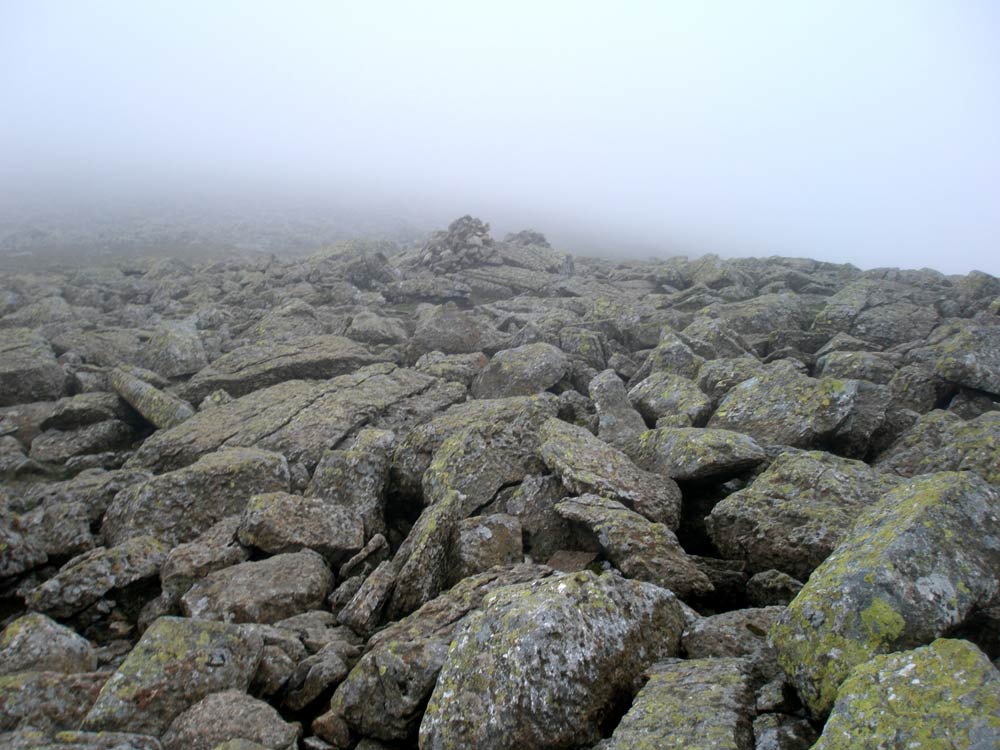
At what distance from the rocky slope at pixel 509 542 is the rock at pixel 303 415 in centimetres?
13

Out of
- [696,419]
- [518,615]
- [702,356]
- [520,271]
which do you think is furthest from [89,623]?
[520,271]

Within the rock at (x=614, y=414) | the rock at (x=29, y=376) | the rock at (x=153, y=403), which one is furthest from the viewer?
the rock at (x=29, y=376)

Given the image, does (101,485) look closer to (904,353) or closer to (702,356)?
(702,356)

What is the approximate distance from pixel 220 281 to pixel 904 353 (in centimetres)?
4950

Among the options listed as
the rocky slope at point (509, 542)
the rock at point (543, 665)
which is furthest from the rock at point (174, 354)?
the rock at point (543, 665)

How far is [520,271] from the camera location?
159 ft

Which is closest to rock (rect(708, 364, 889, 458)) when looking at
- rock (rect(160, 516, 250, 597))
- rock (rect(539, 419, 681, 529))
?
rock (rect(539, 419, 681, 529))

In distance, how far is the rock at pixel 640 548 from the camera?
10.4 meters

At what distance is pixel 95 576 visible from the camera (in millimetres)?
12070

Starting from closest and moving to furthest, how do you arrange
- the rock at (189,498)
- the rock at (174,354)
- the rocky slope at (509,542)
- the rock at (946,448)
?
the rocky slope at (509,542)
the rock at (946,448)
the rock at (189,498)
the rock at (174,354)

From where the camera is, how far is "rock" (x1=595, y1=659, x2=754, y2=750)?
631cm

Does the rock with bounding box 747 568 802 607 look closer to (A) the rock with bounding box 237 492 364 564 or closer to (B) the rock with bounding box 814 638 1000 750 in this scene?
(B) the rock with bounding box 814 638 1000 750

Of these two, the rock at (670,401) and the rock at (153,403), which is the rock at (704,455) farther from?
the rock at (153,403)

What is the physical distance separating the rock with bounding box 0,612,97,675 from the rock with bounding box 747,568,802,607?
12205mm
